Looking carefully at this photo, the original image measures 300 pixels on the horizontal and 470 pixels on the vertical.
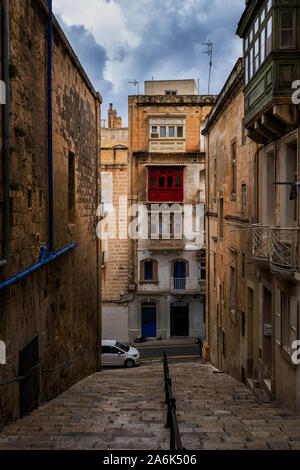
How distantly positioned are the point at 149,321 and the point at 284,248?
66.6 ft

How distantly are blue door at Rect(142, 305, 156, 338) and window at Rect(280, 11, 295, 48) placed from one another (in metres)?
21.7

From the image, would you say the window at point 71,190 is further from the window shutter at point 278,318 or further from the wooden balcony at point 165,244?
the wooden balcony at point 165,244

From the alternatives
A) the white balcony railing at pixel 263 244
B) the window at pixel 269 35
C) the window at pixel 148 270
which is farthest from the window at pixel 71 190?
the window at pixel 148 270

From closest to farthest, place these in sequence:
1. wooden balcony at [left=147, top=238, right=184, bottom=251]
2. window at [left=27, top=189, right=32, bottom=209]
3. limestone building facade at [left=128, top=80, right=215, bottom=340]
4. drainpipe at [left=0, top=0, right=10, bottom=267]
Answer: drainpipe at [left=0, top=0, right=10, bottom=267]
window at [left=27, top=189, right=32, bottom=209]
wooden balcony at [left=147, top=238, right=184, bottom=251]
limestone building facade at [left=128, top=80, right=215, bottom=340]

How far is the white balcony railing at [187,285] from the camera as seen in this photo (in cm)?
2814

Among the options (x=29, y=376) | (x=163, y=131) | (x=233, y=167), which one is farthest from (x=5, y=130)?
(x=163, y=131)

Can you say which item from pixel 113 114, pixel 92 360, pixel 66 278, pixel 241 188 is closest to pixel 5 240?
pixel 66 278

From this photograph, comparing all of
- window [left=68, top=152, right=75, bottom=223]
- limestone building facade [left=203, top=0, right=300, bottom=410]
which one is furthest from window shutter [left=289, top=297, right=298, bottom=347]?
window [left=68, top=152, right=75, bottom=223]

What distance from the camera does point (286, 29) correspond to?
28.2ft

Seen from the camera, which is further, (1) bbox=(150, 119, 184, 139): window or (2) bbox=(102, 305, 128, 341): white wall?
(1) bbox=(150, 119, 184, 139): window

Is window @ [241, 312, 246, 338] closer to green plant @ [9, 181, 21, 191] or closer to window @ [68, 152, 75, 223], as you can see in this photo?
window @ [68, 152, 75, 223]

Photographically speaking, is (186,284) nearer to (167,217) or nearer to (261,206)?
(167,217)

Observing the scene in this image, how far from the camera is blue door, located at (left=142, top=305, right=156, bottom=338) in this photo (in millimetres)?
28344

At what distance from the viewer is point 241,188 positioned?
13875 mm
